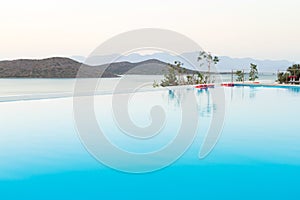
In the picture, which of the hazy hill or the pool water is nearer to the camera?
the pool water

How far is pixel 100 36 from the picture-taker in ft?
47.0

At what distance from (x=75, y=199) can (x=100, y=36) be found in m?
12.6

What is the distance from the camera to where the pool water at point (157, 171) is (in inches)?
103

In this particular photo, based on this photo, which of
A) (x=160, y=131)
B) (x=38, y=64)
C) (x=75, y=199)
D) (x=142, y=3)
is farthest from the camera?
(x=38, y=64)

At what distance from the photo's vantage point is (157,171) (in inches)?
127

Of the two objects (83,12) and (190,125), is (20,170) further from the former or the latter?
(83,12)

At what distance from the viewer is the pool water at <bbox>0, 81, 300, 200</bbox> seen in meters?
2.62

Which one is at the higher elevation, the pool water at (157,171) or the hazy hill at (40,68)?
the hazy hill at (40,68)

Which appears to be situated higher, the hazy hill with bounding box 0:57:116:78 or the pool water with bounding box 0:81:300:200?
the hazy hill with bounding box 0:57:116:78

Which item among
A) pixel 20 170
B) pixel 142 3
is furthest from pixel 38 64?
pixel 20 170

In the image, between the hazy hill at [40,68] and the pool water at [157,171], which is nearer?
the pool water at [157,171]

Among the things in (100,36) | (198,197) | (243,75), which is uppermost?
(100,36)

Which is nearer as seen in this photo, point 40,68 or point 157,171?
point 157,171

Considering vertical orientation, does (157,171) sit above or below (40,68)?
below
